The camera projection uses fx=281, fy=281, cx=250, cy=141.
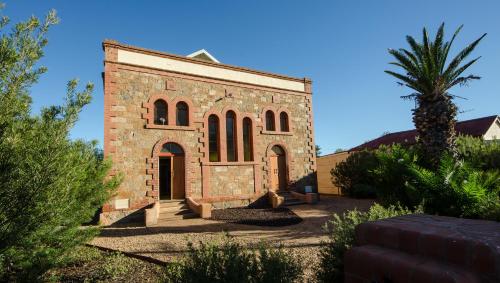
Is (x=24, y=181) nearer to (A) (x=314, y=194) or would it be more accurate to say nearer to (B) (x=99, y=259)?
(B) (x=99, y=259)

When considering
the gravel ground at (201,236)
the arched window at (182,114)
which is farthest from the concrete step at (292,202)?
the arched window at (182,114)

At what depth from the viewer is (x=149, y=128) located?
12.9m

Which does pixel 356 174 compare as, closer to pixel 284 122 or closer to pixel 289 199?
pixel 289 199

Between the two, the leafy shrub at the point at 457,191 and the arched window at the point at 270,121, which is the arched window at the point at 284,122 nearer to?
the arched window at the point at 270,121

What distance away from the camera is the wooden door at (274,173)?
1620cm

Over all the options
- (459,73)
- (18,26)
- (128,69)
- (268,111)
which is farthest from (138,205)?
(459,73)

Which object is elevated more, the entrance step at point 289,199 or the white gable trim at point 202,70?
the white gable trim at point 202,70

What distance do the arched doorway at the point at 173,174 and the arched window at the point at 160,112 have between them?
1137 millimetres

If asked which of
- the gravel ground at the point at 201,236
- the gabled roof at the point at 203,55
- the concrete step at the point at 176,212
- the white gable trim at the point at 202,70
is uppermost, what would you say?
the gabled roof at the point at 203,55

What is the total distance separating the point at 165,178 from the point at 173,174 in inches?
17.1

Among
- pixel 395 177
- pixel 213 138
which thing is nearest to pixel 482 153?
pixel 395 177

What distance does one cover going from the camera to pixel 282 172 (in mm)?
16656

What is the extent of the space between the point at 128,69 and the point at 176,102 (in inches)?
101

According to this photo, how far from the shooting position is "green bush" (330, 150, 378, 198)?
16.6m
